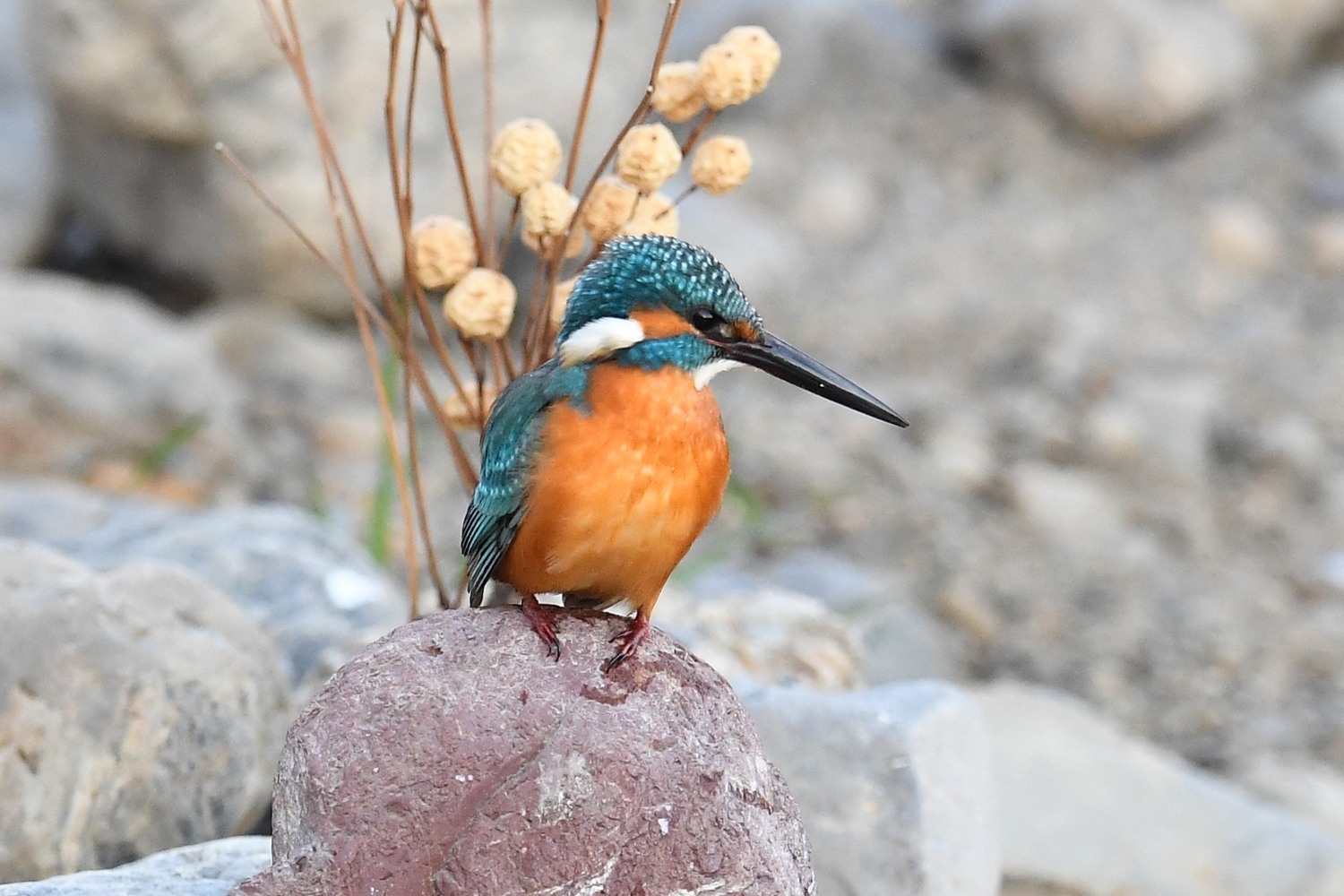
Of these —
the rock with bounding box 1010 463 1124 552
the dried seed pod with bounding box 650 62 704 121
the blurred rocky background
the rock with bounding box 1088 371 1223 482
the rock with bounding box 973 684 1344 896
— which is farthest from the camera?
the rock with bounding box 1088 371 1223 482

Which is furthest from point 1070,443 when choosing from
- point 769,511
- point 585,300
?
point 585,300

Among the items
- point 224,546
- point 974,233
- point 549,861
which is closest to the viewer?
point 549,861

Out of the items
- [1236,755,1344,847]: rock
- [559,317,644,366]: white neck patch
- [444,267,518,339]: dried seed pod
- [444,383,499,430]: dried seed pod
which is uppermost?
[559,317,644,366]: white neck patch

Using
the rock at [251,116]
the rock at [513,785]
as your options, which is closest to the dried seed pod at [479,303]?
the rock at [513,785]

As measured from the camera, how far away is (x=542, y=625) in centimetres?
261

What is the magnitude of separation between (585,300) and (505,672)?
0.60 meters

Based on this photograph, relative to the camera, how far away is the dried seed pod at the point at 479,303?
9.28 ft

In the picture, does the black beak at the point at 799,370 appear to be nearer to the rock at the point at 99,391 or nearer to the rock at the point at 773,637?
the rock at the point at 773,637

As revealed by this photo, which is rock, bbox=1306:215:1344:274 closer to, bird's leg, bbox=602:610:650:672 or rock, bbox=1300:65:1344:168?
rock, bbox=1300:65:1344:168

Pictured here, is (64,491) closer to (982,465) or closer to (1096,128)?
(982,465)

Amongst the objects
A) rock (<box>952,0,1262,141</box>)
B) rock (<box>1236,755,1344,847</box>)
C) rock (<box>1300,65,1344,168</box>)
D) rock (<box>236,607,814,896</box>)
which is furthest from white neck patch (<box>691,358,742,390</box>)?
rock (<box>1300,65,1344,168</box>)

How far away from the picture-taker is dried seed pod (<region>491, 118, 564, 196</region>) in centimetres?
Result: 278

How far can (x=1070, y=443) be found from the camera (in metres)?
6.75

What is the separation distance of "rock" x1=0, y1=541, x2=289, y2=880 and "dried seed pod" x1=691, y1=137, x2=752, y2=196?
141 centimetres
